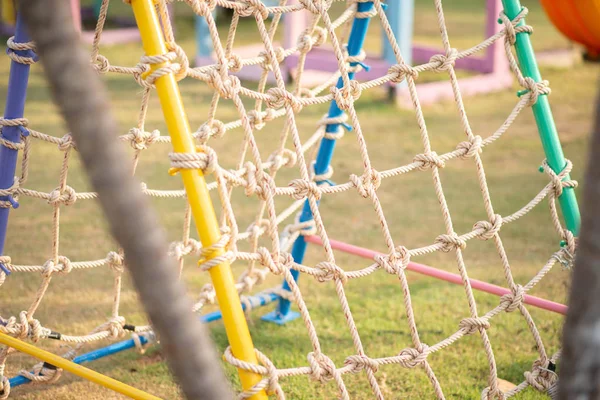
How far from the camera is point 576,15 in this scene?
1.46 m

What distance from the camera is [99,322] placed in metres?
1.80

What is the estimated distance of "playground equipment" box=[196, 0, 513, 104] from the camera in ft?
12.4

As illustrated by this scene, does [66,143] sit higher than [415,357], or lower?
higher

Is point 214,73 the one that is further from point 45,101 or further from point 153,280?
point 45,101

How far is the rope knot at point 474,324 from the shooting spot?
51.2 inches

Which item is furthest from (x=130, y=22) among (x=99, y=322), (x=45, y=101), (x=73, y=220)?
(x=99, y=322)

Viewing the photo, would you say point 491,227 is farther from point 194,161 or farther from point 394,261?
point 194,161

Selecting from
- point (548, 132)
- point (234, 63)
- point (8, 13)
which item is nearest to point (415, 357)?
point (548, 132)

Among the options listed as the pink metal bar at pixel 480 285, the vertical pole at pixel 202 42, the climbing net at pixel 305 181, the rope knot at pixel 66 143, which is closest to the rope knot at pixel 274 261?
the climbing net at pixel 305 181

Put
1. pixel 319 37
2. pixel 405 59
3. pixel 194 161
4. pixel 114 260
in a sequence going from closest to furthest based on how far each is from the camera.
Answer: pixel 194 161 < pixel 114 260 < pixel 319 37 < pixel 405 59

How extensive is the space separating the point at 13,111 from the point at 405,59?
2.77m

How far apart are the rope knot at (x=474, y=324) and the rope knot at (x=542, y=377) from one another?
0.16m

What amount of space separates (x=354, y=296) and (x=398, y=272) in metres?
0.68

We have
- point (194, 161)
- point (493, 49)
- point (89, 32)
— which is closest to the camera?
point (194, 161)
